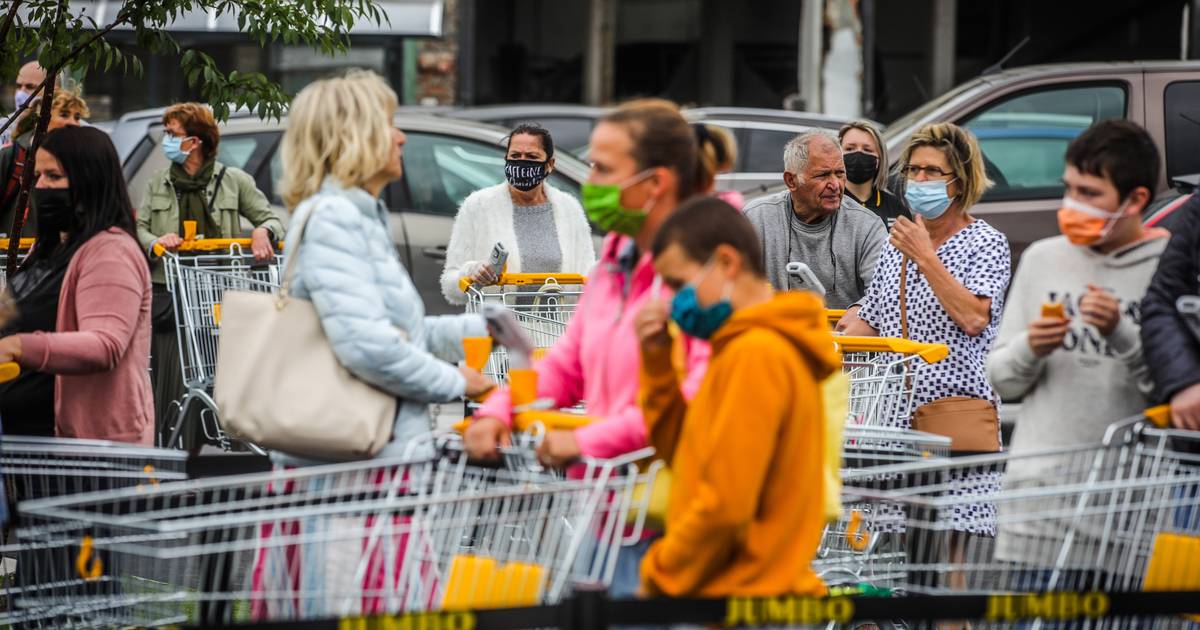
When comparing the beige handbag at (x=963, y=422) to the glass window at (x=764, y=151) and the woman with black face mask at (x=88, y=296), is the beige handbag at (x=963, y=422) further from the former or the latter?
the glass window at (x=764, y=151)

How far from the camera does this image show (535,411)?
3.47 metres

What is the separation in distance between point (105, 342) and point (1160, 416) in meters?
2.99

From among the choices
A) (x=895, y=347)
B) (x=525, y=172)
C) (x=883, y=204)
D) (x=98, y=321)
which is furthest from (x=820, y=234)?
(x=98, y=321)

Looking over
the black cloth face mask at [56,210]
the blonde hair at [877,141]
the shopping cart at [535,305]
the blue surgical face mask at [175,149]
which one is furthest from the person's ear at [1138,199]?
the blue surgical face mask at [175,149]

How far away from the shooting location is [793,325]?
3.04m

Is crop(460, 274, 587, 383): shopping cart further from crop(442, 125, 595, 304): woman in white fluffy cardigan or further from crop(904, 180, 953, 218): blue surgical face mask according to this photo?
crop(904, 180, 953, 218): blue surgical face mask

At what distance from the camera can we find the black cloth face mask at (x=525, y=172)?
263 inches

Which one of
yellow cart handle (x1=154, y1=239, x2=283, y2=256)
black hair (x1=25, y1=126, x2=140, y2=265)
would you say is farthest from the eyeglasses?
yellow cart handle (x1=154, y1=239, x2=283, y2=256)

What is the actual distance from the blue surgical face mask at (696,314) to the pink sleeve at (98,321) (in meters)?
2.24

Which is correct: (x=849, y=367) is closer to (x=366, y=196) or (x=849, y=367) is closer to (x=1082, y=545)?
(x=1082, y=545)

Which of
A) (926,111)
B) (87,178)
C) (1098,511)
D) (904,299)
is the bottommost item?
(1098,511)

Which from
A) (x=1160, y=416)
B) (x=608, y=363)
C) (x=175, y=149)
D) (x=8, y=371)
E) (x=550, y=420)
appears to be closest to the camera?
(x=550, y=420)

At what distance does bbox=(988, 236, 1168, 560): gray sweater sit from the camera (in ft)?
12.3

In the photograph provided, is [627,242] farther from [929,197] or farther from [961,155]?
[961,155]
